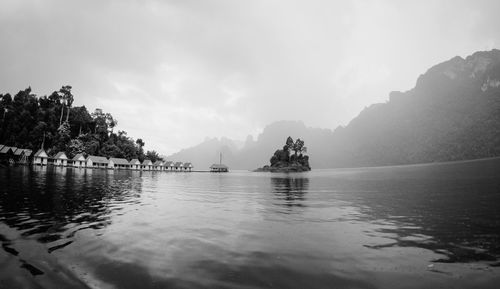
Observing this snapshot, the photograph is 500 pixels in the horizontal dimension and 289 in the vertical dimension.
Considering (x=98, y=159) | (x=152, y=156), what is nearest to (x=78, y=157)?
(x=98, y=159)

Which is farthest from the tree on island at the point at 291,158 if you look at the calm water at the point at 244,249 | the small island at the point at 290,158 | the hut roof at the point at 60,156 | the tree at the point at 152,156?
the calm water at the point at 244,249

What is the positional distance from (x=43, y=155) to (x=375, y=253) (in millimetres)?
130194

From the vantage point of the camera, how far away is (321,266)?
25.4ft

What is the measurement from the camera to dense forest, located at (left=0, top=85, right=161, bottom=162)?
116 meters

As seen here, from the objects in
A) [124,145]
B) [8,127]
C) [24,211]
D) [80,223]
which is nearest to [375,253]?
[80,223]

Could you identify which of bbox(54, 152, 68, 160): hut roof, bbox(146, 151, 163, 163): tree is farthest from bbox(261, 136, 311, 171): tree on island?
bbox(54, 152, 68, 160): hut roof

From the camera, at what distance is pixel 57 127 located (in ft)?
411

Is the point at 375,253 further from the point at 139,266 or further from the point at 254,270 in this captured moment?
the point at 139,266

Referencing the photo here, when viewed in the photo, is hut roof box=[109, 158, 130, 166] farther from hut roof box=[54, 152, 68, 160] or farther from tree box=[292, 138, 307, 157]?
tree box=[292, 138, 307, 157]

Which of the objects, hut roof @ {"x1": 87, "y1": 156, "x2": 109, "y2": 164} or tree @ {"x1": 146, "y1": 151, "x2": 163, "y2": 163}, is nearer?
hut roof @ {"x1": 87, "y1": 156, "x2": 109, "y2": 164}

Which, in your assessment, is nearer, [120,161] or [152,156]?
[120,161]

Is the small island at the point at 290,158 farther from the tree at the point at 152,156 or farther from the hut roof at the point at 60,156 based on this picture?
the hut roof at the point at 60,156

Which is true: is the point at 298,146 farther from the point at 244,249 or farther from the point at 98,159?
the point at 244,249

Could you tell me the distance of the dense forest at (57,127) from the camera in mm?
116250
